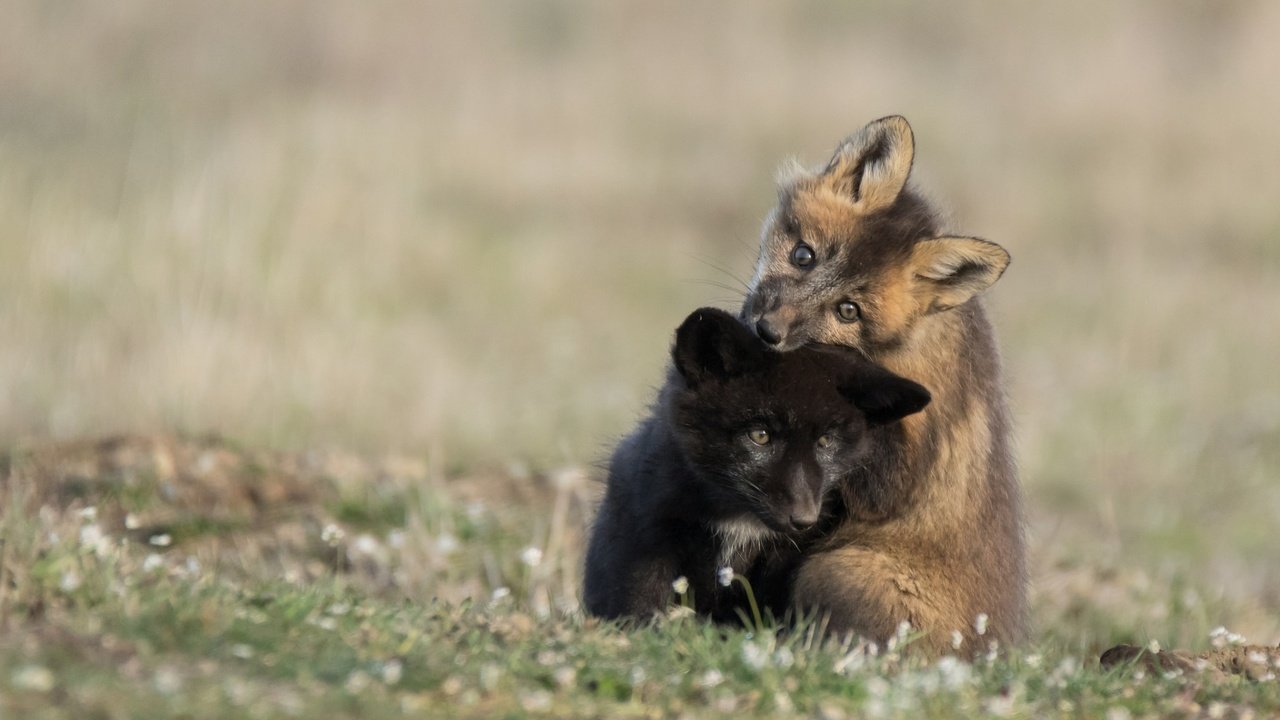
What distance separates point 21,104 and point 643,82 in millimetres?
9871

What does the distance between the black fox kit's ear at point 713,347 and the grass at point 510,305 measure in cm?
103

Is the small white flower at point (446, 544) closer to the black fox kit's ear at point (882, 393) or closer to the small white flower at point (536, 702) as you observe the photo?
the black fox kit's ear at point (882, 393)

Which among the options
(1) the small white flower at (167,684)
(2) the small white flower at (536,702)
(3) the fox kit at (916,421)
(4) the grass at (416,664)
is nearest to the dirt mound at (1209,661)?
(4) the grass at (416,664)

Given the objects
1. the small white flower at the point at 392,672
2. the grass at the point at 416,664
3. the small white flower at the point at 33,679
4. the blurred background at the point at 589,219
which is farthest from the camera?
the blurred background at the point at 589,219

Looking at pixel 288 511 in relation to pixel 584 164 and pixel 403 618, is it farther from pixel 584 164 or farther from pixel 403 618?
pixel 584 164

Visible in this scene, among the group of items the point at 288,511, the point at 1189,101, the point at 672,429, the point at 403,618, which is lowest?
the point at 288,511

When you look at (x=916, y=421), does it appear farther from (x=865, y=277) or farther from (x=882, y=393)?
(x=865, y=277)

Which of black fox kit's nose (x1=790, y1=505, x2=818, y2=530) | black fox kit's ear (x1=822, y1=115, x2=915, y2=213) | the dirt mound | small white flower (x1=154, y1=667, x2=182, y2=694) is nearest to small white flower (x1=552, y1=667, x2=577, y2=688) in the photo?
small white flower (x1=154, y1=667, x2=182, y2=694)

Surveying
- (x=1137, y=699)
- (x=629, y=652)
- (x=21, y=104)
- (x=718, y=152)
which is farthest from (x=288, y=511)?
(x=718, y=152)

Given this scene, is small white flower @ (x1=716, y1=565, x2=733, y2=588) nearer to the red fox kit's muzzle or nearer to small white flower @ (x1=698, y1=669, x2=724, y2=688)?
the red fox kit's muzzle

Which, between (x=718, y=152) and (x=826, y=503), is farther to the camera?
(x=718, y=152)

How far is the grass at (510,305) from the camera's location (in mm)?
5082

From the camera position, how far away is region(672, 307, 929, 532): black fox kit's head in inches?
229

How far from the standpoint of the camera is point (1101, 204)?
23234mm
